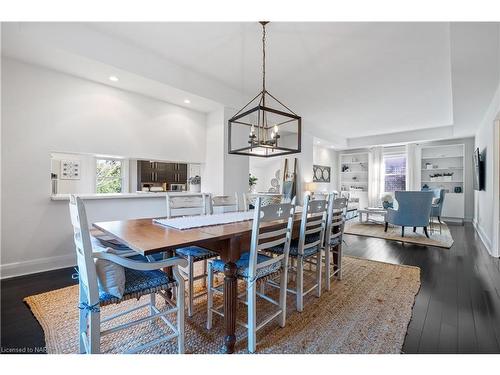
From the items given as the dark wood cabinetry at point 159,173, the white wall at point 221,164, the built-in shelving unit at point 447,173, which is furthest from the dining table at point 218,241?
the built-in shelving unit at point 447,173

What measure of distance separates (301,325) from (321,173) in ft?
23.7

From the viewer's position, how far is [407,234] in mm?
5223

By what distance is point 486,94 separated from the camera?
3.72 metres

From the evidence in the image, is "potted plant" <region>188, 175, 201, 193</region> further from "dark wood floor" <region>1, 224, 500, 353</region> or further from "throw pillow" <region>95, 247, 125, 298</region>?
"throw pillow" <region>95, 247, 125, 298</region>

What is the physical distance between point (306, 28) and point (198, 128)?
2581mm

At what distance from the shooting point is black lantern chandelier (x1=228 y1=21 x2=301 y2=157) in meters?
2.54

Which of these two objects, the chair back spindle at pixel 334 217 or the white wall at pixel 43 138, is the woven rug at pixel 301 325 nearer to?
the chair back spindle at pixel 334 217

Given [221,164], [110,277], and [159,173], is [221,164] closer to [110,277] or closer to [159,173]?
[159,173]

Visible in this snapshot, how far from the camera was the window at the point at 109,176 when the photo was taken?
4.62 meters

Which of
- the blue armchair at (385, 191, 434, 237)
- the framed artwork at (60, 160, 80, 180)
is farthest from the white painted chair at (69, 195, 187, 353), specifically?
the blue armchair at (385, 191, 434, 237)

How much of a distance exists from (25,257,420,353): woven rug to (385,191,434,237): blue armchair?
2604 millimetres

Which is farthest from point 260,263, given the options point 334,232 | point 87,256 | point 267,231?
point 334,232
